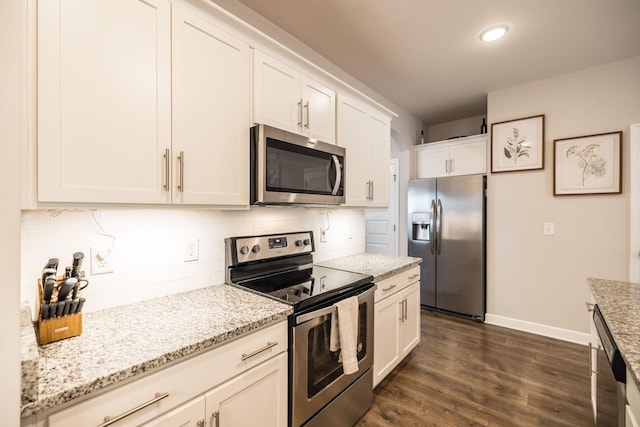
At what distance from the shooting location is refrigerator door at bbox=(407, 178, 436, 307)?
366cm

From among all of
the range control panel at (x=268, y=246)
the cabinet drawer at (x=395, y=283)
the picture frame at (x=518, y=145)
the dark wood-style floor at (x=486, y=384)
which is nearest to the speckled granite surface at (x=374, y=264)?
the cabinet drawer at (x=395, y=283)

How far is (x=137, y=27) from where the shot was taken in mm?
1121

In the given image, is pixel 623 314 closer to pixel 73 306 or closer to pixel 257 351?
pixel 257 351

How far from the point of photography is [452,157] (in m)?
3.77

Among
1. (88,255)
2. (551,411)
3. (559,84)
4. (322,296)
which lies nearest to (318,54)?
(322,296)

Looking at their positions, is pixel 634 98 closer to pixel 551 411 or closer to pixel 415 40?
pixel 415 40

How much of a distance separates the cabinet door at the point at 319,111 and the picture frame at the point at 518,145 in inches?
90.1

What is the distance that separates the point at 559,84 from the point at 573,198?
1173 millimetres

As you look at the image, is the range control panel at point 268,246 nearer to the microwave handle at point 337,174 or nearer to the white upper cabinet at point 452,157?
the microwave handle at point 337,174

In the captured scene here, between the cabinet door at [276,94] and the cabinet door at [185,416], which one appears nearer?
the cabinet door at [185,416]

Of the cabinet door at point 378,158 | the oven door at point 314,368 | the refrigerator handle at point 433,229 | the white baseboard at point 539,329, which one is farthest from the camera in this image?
the refrigerator handle at point 433,229

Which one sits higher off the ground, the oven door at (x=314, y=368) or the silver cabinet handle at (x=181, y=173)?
the silver cabinet handle at (x=181, y=173)

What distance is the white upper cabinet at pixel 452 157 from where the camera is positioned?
3543mm

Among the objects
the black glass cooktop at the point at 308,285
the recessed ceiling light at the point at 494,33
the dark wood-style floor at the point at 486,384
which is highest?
the recessed ceiling light at the point at 494,33
